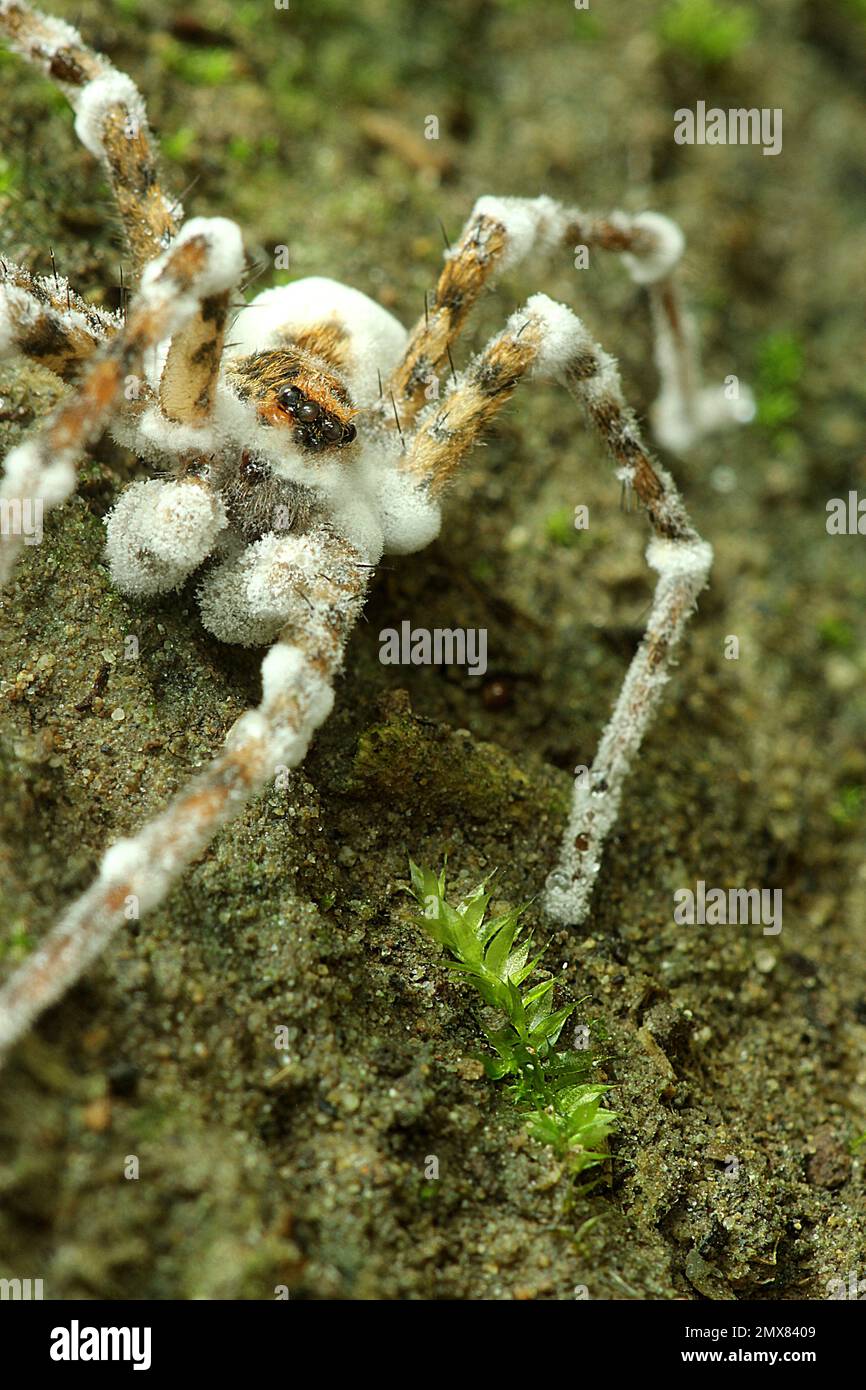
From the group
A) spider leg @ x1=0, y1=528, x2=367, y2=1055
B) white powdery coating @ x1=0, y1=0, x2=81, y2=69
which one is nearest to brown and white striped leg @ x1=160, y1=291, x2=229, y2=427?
spider leg @ x1=0, y1=528, x2=367, y2=1055

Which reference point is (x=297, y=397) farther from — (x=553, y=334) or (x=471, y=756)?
(x=471, y=756)

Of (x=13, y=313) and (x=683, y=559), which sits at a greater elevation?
(x=13, y=313)

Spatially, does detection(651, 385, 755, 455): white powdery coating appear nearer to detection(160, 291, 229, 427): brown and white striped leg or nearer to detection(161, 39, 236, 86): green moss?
detection(161, 39, 236, 86): green moss

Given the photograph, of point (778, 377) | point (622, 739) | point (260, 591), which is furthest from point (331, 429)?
point (778, 377)

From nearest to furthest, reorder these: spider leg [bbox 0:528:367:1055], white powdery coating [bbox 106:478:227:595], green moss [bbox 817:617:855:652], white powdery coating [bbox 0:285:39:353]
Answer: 1. spider leg [bbox 0:528:367:1055]
2. white powdery coating [bbox 0:285:39:353]
3. white powdery coating [bbox 106:478:227:595]
4. green moss [bbox 817:617:855:652]

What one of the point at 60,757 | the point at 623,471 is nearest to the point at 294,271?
the point at 623,471

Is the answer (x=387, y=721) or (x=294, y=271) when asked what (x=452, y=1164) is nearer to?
(x=387, y=721)

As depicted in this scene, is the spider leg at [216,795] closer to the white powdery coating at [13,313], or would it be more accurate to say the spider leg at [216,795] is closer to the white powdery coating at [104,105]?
the white powdery coating at [13,313]
